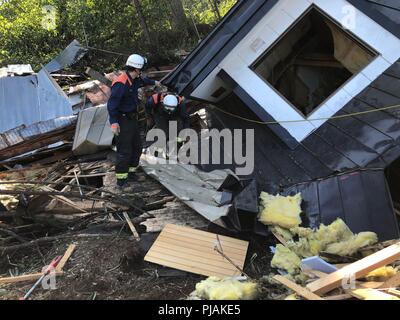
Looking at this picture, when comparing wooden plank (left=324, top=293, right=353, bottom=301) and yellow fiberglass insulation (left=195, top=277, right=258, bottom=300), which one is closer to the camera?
wooden plank (left=324, top=293, right=353, bottom=301)

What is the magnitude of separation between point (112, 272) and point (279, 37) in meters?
3.84

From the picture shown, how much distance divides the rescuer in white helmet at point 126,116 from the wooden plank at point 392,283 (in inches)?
166

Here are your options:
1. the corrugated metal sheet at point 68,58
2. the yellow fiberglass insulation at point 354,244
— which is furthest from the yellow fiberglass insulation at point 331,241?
the corrugated metal sheet at point 68,58

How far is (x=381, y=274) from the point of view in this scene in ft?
12.0

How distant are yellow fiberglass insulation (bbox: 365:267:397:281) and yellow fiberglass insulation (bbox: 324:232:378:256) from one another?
58 centimetres

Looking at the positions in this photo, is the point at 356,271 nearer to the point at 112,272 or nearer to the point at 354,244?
the point at 354,244

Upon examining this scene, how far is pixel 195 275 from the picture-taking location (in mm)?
4602

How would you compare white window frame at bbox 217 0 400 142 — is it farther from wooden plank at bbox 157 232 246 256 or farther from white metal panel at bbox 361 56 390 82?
wooden plank at bbox 157 232 246 256

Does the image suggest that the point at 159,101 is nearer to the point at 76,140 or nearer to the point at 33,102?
the point at 76,140

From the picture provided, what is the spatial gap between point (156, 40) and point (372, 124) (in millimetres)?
9697

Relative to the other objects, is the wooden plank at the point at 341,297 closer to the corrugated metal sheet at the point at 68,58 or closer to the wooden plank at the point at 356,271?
the wooden plank at the point at 356,271

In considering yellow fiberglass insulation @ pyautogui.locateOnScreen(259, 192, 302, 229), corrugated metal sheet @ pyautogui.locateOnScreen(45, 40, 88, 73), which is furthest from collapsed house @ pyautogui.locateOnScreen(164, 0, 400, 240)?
corrugated metal sheet @ pyautogui.locateOnScreen(45, 40, 88, 73)

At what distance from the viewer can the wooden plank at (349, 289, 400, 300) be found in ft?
10.1

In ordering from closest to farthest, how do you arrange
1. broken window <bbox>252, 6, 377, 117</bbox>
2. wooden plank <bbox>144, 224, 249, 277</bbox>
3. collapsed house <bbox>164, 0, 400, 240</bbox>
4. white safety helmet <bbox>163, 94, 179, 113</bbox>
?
wooden plank <bbox>144, 224, 249, 277</bbox>
collapsed house <bbox>164, 0, 400, 240</bbox>
broken window <bbox>252, 6, 377, 117</bbox>
white safety helmet <bbox>163, 94, 179, 113</bbox>
